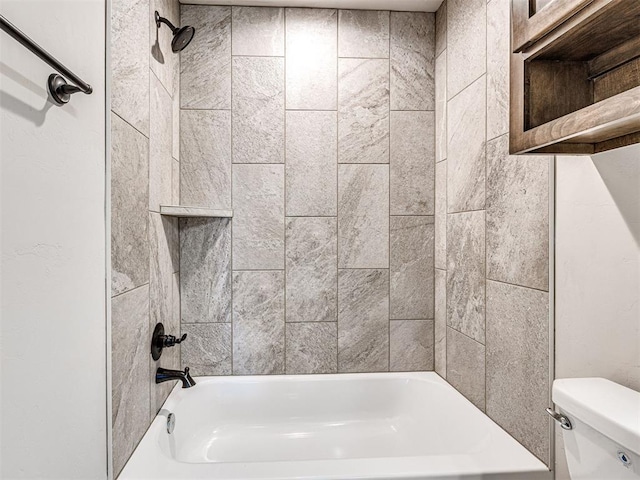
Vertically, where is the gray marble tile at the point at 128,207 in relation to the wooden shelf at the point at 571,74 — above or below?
below

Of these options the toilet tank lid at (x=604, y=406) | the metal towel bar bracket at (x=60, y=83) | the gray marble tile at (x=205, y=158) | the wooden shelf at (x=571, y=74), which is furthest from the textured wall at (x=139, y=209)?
the toilet tank lid at (x=604, y=406)

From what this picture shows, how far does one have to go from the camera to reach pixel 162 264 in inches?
70.3

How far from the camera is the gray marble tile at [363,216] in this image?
220 cm

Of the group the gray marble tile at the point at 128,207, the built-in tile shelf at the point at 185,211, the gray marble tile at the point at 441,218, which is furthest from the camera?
the gray marble tile at the point at 441,218

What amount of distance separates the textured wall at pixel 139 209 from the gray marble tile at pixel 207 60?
0.16 metres

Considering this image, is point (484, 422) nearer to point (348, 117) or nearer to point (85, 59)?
point (348, 117)

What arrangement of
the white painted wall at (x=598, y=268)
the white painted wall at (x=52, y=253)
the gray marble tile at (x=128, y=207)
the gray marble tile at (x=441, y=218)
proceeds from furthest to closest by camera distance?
the gray marble tile at (x=441, y=218), the gray marble tile at (x=128, y=207), the white painted wall at (x=598, y=268), the white painted wall at (x=52, y=253)

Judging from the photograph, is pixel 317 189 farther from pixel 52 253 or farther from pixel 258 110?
pixel 52 253

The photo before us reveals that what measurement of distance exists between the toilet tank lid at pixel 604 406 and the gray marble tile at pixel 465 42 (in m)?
1.24

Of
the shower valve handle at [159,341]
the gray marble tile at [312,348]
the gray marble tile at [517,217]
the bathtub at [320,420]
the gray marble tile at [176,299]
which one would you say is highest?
the gray marble tile at [517,217]

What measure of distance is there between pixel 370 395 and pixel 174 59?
197 cm

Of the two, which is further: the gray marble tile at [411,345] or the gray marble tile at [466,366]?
the gray marble tile at [411,345]

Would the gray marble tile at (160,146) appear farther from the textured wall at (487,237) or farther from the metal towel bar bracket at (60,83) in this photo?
the textured wall at (487,237)

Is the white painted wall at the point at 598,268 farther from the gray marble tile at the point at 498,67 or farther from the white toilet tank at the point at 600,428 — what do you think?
the gray marble tile at the point at 498,67
